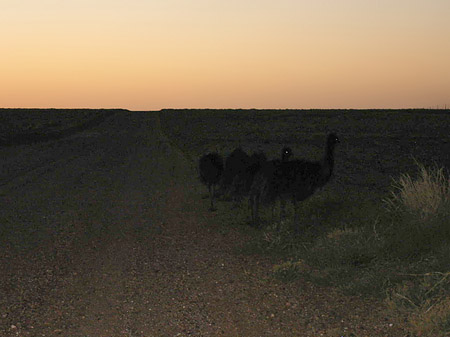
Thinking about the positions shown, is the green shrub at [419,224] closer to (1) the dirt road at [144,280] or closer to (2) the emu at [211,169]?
(1) the dirt road at [144,280]

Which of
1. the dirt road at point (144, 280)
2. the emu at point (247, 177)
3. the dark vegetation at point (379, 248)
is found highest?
the emu at point (247, 177)

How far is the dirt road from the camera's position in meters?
5.15

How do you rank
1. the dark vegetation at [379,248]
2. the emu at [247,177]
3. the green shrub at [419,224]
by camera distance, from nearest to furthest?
the dark vegetation at [379,248] → the green shrub at [419,224] → the emu at [247,177]

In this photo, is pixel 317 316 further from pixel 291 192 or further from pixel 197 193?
pixel 197 193

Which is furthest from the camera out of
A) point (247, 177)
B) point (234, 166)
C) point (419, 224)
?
point (234, 166)

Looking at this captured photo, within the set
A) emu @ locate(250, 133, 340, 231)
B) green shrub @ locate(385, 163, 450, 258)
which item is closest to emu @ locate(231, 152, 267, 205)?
emu @ locate(250, 133, 340, 231)

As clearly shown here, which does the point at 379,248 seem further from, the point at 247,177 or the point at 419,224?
the point at 247,177

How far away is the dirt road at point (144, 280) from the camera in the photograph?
5.15 metres

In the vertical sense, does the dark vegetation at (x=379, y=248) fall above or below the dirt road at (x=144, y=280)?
above

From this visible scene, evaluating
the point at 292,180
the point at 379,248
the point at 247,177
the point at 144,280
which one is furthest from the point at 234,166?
the point at 144,280

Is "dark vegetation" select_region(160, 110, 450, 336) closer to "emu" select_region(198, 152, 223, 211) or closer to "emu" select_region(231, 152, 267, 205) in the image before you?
"emu" select_region(231, 152, 267, 205)

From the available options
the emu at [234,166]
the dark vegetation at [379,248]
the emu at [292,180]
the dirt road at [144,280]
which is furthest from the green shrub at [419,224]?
the emu at [234,166]

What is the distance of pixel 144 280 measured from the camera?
662cm

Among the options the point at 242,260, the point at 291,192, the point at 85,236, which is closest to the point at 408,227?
the point at 291,192
